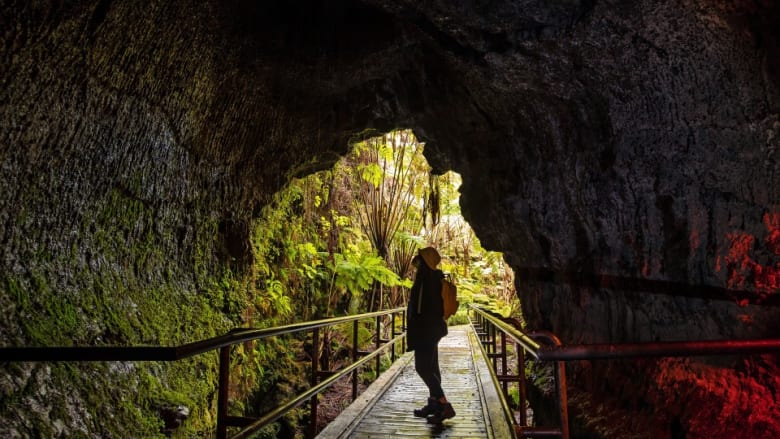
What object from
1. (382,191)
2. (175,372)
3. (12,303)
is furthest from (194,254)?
(382,191)

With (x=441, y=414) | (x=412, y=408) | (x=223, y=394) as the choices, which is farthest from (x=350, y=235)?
(x=223, y=394)

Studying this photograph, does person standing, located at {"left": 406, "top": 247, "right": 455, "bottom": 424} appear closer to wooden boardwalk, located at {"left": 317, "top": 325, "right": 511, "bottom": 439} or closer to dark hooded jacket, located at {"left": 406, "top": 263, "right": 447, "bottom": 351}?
dark hooded jacket, located at {"left": 406, "top": 263, "right": 447, "bottom": 351}

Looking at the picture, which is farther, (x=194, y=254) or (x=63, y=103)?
(x=194, y=254)

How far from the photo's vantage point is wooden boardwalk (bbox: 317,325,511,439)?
4230 mm

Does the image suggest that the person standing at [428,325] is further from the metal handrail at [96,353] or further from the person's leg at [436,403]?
the metal handrail at [96,353]

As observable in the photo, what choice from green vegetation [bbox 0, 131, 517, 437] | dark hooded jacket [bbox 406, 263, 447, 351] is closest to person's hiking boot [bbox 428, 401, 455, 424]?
dark hooded jacket [bbox 406, 263, 447, 351]

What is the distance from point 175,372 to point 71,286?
171cm

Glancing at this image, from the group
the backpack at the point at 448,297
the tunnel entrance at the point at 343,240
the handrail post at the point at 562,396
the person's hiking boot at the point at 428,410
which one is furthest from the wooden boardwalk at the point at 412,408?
the tunnel entrance at the point at 343,240

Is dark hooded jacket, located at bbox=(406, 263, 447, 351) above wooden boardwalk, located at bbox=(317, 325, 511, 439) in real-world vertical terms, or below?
above

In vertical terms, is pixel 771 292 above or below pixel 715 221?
below

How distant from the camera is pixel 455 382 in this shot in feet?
22.5

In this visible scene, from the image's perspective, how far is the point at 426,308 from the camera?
4801 millimetres

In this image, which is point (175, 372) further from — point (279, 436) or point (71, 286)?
point (279, 436)

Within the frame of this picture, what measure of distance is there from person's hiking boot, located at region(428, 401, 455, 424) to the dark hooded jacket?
638 mm
